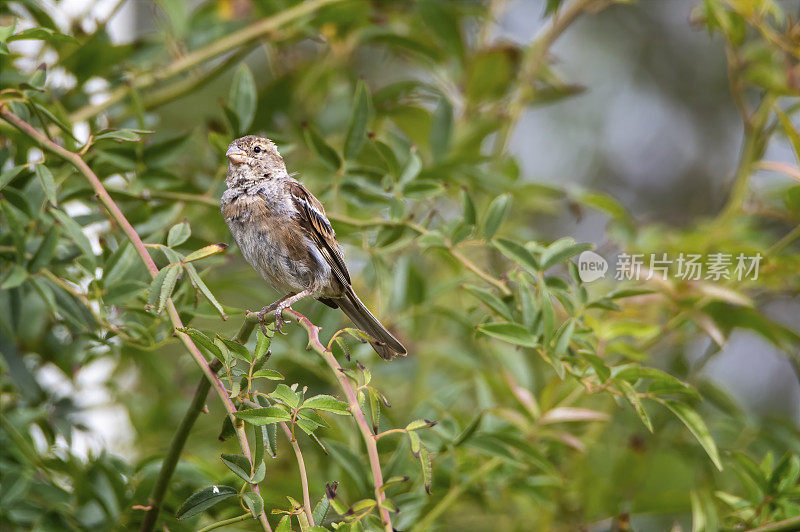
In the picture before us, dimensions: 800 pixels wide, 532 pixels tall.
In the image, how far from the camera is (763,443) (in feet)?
8.60

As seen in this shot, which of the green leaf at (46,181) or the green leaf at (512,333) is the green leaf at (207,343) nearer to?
the green leaf at (46,181)

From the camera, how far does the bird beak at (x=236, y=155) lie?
1909mm

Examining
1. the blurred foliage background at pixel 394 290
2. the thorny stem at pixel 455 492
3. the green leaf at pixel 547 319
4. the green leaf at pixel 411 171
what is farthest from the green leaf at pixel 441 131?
the thorny stem at pixel 455 492

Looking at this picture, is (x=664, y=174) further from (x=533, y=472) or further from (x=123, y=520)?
(x=123, y=520)

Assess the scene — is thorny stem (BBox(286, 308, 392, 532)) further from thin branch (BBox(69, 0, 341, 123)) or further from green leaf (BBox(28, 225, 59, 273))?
thin branch (BBox(69, 0, 341, 123))

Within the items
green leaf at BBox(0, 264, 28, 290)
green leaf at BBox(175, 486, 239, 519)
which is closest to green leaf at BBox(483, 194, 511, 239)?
green leaf at BBox(175, 486, 239, 519)

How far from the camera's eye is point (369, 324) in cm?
202

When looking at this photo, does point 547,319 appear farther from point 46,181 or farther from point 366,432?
point 46,181

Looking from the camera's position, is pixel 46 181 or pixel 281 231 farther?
pixel 281 231

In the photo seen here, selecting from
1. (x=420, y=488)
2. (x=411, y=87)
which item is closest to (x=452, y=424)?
(x=420, y=488)

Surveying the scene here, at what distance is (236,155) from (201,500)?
2.69 ft

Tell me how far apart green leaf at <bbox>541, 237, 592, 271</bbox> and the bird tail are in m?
0.37

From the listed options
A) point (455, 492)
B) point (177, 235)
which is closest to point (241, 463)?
point (177, 235)

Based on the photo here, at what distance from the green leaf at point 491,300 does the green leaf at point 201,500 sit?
66 centimetres
